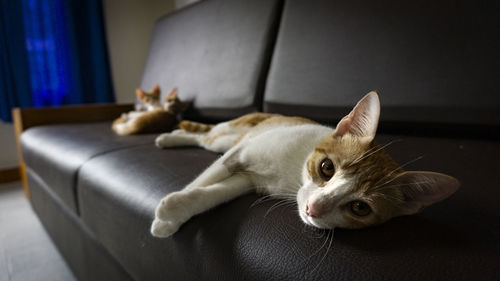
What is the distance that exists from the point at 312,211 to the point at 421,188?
174 millimetres

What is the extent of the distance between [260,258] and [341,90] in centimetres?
74

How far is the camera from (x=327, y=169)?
1.71ft

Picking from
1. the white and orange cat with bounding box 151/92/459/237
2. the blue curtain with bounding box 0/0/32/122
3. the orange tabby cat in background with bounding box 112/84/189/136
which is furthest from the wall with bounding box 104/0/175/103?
the white and orange cat with bounding box 151/92/459/237

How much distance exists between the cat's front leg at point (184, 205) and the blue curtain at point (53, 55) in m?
2.50

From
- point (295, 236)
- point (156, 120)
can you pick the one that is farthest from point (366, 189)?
point (156, 120)

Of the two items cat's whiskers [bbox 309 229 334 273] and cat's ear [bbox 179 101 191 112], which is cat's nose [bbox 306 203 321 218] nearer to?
cat's whiskers [bbox 309 229 334 273]

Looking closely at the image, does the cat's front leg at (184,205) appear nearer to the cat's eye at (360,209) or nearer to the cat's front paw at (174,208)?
the cat's front paw at (174,208)

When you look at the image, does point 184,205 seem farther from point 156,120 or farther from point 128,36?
point 128,36

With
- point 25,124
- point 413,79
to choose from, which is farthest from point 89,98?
point 413,79

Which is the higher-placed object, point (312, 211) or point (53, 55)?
point (53, 55)

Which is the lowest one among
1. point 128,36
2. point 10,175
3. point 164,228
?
point 10,175

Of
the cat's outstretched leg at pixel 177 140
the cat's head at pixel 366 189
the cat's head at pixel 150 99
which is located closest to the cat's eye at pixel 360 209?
the cat's head at pixel 366 189

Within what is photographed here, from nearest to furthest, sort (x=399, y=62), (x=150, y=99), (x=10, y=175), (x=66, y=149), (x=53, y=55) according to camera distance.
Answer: (x=399, y=62) < (x=66, y=149) < (x=150, y=99) < (x=10, y=175) < (x=53, y=55)

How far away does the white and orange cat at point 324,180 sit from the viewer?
46 centimetres
